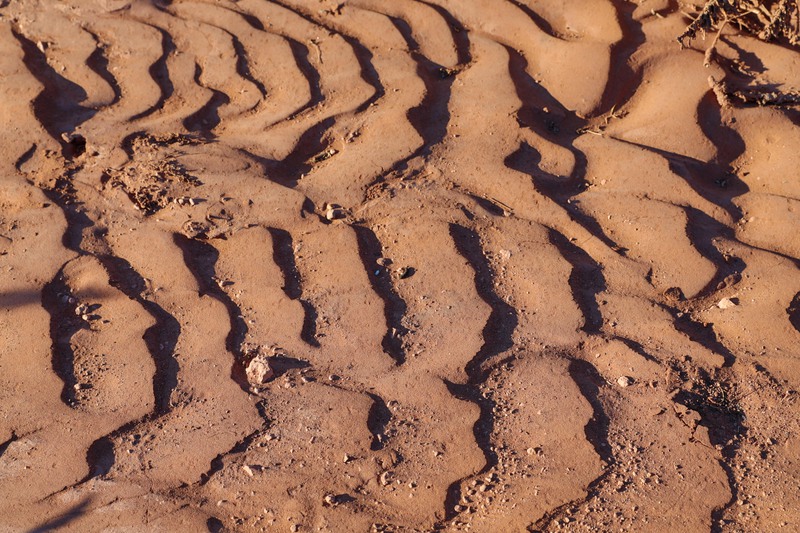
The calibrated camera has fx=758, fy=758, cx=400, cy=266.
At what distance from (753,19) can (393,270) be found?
7.40 feet

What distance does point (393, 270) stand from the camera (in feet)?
9.19

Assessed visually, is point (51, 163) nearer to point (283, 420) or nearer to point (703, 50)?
point (283, 420)

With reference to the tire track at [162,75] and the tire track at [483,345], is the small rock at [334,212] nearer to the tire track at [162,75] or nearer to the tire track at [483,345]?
the tire track at [483,345]

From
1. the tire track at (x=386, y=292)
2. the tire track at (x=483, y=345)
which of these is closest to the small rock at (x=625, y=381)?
the tire track at (x=483, y=345)

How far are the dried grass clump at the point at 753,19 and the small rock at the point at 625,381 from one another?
1.76m

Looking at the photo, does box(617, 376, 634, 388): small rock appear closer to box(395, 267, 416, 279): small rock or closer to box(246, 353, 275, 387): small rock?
box(395, 267, 416, 279): small rock

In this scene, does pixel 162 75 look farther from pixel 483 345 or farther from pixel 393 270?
pixel 483 345

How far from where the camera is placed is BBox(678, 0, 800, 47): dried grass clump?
3430 mm

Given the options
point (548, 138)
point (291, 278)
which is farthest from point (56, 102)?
point (548, 138)

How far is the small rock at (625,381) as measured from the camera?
2.50 metres

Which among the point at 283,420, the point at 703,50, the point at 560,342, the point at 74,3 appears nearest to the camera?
the point at 283,420

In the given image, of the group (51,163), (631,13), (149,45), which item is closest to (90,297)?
(51,163)

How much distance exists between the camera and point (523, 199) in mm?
3008

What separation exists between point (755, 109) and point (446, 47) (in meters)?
1.41
